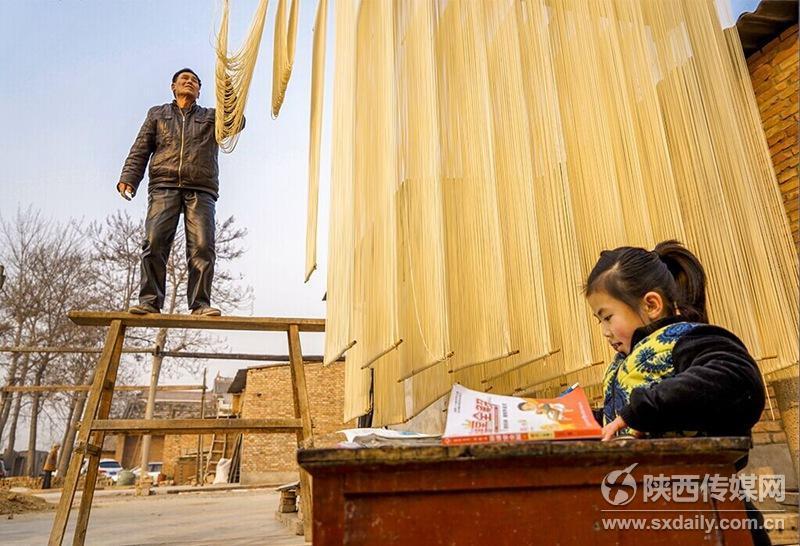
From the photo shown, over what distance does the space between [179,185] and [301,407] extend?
135 centimetres

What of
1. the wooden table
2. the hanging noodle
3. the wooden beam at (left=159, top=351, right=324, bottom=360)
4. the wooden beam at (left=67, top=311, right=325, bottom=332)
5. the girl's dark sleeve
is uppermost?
the hanging noodle

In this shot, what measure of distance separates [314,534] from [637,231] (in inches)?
77.6

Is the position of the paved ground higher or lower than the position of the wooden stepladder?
lower

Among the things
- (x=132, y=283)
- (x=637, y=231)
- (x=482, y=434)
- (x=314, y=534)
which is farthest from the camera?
(x=132, y=283)

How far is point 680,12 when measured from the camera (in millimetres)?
2500

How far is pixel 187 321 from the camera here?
7.98 ft

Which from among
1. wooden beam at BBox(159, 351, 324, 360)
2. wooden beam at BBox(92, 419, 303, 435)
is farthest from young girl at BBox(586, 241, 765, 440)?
wooden beam at BBox(159, 351, 324, 360)

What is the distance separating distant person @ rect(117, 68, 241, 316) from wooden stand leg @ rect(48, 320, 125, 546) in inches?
9.2

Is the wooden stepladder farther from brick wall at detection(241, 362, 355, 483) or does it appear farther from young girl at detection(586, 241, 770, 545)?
brick wall at detection(241, 362, 355, 483)

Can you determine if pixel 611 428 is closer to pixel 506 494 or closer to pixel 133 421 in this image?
pixel 506 494

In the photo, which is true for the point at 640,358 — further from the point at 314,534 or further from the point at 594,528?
the point at 314,534

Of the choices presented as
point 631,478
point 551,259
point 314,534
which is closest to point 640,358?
point 631,478

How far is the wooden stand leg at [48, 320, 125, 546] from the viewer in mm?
2137

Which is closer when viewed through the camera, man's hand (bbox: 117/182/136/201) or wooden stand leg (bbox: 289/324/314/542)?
wooden stand leg (bbox: 289/324/314/542)
